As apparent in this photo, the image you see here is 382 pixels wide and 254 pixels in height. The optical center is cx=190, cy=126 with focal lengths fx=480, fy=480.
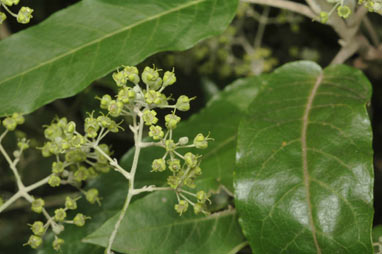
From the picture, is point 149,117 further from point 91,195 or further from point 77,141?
point 91,195

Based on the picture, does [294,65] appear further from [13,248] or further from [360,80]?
[13,248]

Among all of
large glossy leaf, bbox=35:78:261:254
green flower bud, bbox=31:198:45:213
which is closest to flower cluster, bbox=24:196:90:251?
green flower bud, bbox=31:198:45:213

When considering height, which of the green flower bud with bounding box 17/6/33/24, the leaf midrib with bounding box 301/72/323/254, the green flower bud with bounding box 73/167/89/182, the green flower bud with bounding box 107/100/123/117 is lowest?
the green flower bud with bounding box 73/167/89/182

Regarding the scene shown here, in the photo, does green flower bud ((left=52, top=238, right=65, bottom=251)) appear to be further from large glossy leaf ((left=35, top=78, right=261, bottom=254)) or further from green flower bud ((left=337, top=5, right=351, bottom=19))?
green flower bud ((left=337, top=5, right=351, bottom=19))

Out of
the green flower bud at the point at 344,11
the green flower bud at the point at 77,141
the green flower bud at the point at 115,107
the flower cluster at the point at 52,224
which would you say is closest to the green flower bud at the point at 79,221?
the flower cluster at the point at 52,224

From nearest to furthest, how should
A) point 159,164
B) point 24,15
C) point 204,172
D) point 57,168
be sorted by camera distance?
point 159,164, point 24,15, point 57,168, point 204,172

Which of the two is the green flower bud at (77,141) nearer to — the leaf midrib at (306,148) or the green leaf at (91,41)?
the green leaf at (91,41)

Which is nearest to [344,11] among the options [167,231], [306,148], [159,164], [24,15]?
[306,148]
